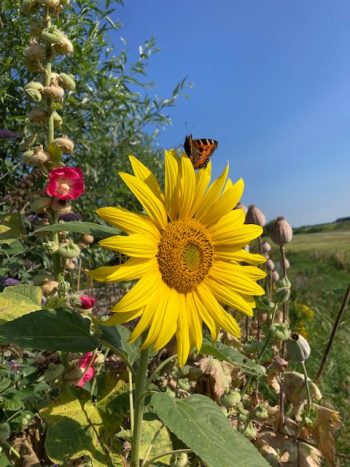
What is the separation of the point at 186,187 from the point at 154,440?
2.99ft


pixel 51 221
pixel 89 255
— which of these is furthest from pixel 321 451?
pixel 89 255

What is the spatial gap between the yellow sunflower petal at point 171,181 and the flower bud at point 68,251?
1.05 feet

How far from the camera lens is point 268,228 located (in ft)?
7.98

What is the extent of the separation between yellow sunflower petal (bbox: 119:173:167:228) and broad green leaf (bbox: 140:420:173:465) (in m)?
0.79

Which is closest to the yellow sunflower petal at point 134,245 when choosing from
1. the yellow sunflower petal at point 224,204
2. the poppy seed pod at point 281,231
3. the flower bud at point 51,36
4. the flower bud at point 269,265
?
the yellow sunflower petal at point 224,204

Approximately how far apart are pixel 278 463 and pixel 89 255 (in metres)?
3.84

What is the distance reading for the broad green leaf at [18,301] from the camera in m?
1.23

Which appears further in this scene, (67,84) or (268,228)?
(268,228)

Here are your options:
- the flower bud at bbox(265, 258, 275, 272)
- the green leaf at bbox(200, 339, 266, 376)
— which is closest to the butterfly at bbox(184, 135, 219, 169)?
the green leaf at bbox(200, 339, 266, 376)

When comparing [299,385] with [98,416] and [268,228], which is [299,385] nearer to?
[268,228]

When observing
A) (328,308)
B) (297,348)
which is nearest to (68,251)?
(297,348)

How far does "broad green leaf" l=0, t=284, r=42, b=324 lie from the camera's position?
4.02 feet

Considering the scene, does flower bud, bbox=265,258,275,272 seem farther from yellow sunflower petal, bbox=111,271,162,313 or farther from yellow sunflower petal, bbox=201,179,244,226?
yellow sunflower petal, bbox=111,271,162,313

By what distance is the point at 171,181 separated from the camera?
1.16 metres
